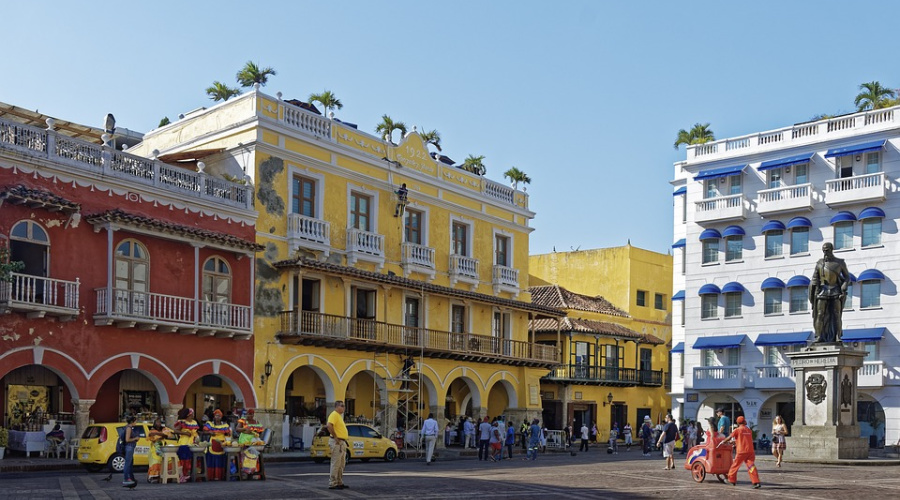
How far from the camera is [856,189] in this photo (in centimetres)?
4519

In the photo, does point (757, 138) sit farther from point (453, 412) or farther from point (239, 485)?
point (239, 485)

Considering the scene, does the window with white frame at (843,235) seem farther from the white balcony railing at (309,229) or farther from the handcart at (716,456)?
the handcart at (716,456)

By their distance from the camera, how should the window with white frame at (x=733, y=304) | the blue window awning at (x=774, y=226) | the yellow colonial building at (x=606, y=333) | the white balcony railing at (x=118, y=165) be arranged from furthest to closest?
1. the yellow colonial building at (x=606, y=333)
2. the window with white frame at (x=733, y=304)
3. the blue window awning at (x=774, y=226)
4. the white balcony railing at (x=118, y=165)

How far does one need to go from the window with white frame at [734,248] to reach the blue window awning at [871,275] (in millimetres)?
5773

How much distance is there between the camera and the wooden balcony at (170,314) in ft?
96.5

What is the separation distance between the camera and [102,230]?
2986 cm

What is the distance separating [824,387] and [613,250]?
3266 centimetres

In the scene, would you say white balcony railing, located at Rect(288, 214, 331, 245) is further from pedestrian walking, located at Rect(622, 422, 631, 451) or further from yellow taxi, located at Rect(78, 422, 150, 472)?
pedestrian walking, located at Rect(622, 422, 631, 451)

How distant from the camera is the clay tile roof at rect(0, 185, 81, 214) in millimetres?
27286

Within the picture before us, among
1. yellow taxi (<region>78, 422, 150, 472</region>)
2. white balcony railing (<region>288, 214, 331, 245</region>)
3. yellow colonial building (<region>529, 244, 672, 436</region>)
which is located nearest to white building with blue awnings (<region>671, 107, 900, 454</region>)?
yellow colonial building (<region>529, 244, 672, 436</region>)

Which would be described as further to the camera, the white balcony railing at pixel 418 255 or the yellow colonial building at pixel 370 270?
the white balcony railing at pixel 418 255

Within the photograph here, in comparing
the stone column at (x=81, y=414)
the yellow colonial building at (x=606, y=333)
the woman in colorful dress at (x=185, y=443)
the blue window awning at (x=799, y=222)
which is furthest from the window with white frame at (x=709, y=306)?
the woman in colorful dress at (x=185, y=443)

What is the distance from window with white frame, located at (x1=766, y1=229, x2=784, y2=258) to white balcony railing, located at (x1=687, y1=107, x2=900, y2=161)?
12.4 feet

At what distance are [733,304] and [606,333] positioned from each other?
727 cm
